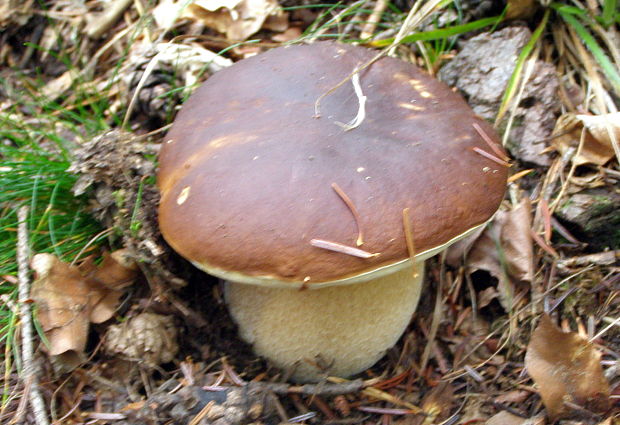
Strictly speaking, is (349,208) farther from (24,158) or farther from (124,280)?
(24,158)

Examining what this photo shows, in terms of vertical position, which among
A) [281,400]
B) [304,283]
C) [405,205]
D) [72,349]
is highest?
[405,205]

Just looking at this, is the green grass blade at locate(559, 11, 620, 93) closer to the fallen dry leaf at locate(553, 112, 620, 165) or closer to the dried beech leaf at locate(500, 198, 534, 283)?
the fallen dry leaf at locate(553, 112, 620, 165)

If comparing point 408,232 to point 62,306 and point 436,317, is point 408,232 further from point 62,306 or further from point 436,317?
point 62,306

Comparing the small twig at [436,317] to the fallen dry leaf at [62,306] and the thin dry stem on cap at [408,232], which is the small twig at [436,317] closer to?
the thin dry stem on cap at [408,232]

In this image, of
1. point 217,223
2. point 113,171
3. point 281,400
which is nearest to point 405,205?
point 217,223

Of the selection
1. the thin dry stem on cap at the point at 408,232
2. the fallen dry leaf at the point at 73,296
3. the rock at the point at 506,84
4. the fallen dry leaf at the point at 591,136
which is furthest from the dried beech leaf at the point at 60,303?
the fallen dry leaf at the point at 591,136

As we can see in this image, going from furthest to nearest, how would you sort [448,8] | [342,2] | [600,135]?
[342,2] < [448,8] < [600,135]
